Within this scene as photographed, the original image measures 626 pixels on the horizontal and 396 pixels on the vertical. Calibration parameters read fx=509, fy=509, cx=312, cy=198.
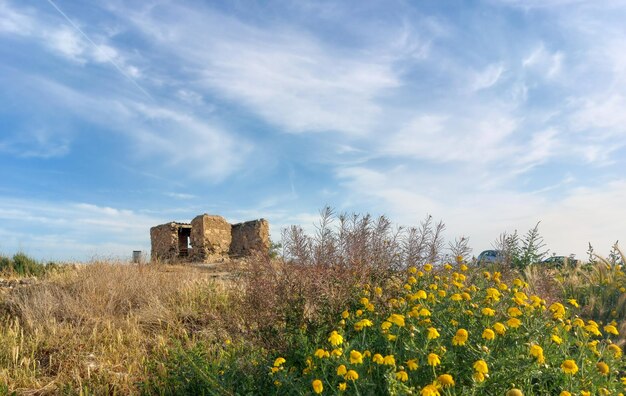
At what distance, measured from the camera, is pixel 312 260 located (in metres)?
5.21

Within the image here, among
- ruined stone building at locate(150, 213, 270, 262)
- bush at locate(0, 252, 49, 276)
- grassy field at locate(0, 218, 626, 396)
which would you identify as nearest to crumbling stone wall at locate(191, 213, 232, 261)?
ruined stone building at locate(150, 213, 270, 262)

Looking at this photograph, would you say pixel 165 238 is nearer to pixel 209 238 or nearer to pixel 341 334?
pixel 209 238

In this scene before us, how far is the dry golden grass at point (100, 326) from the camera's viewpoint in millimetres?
5523

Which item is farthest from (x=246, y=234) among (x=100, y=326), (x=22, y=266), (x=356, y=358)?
(x=356, y=358)

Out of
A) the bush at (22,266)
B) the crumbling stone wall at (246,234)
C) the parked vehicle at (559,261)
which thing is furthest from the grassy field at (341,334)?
the crumbling stone wall at (246,234)

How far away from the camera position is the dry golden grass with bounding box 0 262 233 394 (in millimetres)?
5523

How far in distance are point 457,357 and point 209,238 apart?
18.6 m

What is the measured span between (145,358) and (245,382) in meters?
2.47

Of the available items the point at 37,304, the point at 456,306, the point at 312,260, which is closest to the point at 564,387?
the point at 456,306

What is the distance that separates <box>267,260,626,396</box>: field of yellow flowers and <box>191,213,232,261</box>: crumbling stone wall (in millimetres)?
16899

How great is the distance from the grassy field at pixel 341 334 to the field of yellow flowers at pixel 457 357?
1 centimetres

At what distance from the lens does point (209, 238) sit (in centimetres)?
2117

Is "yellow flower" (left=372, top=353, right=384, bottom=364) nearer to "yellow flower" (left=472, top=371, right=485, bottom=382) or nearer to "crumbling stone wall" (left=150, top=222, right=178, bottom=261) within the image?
"yellow flower" (left=472, top=371, right=485, bottom=382)

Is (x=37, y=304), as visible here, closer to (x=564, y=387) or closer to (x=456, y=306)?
(x=456, y=306)
